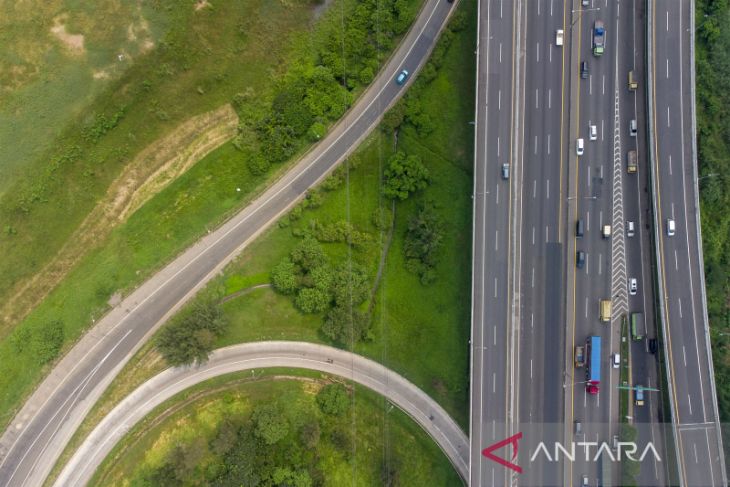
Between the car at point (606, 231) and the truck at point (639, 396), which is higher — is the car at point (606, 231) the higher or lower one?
the higher one

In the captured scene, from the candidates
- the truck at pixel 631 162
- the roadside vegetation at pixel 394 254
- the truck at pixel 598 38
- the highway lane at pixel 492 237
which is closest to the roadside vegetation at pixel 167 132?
the roadside vegetation at pixel 394 254

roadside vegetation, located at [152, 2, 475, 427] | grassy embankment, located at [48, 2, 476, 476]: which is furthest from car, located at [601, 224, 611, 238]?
roadside vegetation, located at [152, 2, 475, 427]

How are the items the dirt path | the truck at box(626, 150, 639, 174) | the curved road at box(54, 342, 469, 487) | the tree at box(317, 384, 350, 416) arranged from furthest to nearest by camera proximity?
the dirt path
the curved road at box(54, 342, 469, 487)
the tree at box(317, 384, 350, 416)
the truck at box(626, 150, 639, 174)

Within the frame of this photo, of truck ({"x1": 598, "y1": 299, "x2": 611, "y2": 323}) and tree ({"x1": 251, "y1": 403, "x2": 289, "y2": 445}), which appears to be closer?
truck ({"x1": 598, "y1": 299, "x2": 611, "y2": 323})

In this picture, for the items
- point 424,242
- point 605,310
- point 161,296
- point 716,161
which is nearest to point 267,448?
point 161,296

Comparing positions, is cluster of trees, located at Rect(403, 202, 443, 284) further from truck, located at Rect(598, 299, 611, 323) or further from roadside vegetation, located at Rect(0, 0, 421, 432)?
truck, located at Rect(598, 299, 611, 323)

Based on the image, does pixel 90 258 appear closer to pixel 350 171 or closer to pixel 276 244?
pixel 276 244

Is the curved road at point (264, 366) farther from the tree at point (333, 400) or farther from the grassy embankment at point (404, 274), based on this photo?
the tree at point (333, 400)
